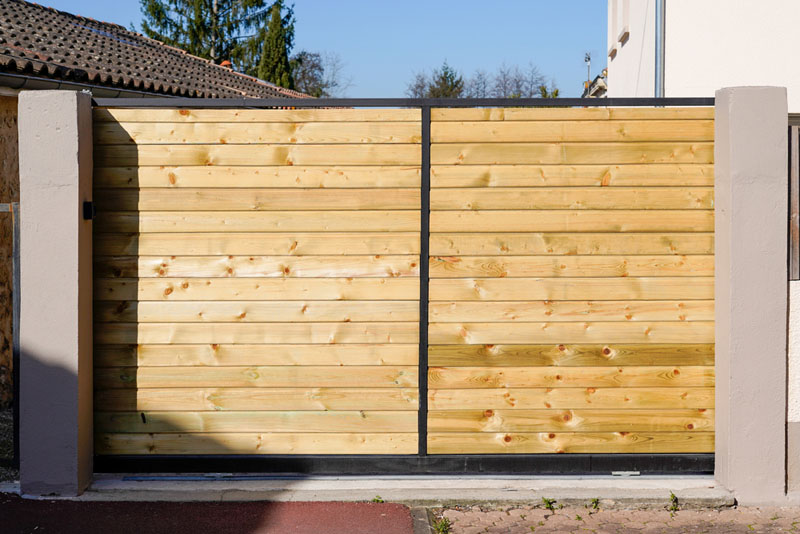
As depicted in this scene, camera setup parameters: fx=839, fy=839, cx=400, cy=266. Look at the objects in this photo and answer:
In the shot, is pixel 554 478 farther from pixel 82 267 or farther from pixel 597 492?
pixel 82 267

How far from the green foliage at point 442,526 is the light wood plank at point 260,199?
70.3 inches

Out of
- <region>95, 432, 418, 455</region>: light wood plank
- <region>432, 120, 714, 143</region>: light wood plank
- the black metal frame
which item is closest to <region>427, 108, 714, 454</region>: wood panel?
<region>432, 120, 714, 143</region>: light wood plank

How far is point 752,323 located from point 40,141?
4175 mm

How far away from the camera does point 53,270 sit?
15.5ft

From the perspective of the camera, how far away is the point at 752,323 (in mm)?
4797

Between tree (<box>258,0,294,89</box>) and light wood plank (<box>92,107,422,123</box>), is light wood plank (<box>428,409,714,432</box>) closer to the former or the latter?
light wood plank (<box>92,107,422,123</box>)

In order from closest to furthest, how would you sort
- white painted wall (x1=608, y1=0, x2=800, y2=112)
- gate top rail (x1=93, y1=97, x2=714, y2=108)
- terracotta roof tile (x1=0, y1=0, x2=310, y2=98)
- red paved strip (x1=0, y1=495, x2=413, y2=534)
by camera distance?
red paved strip (x1=0, y1=495, x2=413, y2=534), gate top rail (x1=93, y1=97, x2=714, y2=108), white painted wall (x1=608, y1=0, x2=800, y2=112), terracotta roof tile (x1=0, y1=0, x2=310, y2=98)

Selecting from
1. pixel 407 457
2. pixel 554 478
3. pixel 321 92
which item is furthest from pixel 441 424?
pixel 321 92

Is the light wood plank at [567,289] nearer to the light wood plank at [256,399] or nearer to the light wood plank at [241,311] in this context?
the light wood plank at [241,311]

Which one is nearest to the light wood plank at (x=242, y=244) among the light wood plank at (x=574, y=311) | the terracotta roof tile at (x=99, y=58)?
the light wood plank at (x=574, y=311)

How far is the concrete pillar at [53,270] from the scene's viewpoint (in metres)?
4.72

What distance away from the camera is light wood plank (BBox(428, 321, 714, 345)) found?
5.00 meters

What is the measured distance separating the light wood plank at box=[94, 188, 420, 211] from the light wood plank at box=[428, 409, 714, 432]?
127cm

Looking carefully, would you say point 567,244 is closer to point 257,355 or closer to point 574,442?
point 574,442
